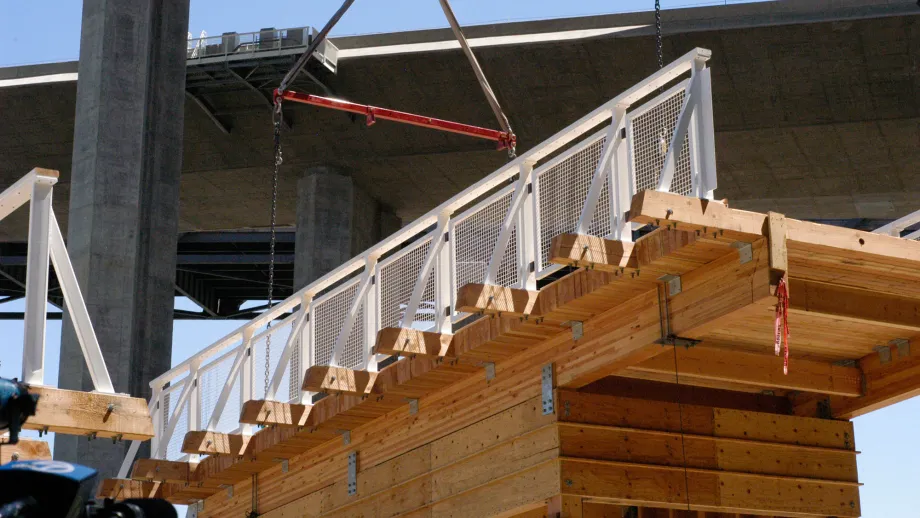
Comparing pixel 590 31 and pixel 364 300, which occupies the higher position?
→ pixel 590 31

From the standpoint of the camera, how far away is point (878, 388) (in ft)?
47.5

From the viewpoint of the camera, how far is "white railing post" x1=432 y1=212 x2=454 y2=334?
1437 cm

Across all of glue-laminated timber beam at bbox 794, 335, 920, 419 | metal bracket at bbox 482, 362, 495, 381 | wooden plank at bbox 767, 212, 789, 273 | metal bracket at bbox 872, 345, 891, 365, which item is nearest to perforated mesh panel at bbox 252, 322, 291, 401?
metal bracket at bbox 482, 362, 495, 381

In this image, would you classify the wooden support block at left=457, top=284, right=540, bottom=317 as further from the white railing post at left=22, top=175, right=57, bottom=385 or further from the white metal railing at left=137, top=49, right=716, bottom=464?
the white railing post at left=22, top=175, right=57, bottom=385

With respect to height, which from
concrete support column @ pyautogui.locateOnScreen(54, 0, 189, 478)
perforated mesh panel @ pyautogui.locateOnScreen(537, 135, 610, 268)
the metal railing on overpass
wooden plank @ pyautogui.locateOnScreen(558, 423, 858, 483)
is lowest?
wooden plank @ pyautogui.locateOnScreen(558, 423, 858, 483)

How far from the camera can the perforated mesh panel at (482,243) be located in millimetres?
13695

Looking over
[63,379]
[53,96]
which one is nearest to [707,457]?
[63,379]

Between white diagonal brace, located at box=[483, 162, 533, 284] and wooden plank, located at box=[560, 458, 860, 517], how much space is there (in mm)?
2032

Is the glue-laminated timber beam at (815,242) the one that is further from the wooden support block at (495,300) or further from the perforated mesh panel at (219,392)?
the perforated mesh panel at (219,392)

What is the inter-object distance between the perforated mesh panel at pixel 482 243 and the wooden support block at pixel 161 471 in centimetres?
655

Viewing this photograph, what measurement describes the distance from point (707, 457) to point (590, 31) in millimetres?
16211

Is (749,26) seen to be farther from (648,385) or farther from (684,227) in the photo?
(684,227)

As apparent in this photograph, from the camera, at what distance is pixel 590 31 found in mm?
28938

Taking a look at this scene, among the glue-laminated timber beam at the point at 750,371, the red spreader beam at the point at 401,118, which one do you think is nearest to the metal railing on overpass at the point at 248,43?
the red spreader beam at the point at 401,118
